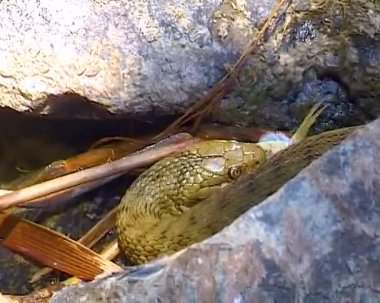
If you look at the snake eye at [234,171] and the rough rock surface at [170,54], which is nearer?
the rough rock surface at [170,54]

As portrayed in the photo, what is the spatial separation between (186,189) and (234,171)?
110mm

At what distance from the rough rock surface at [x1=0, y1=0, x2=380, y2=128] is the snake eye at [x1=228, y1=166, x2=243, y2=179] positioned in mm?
111

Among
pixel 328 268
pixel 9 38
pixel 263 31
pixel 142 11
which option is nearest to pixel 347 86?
pixel 263 31

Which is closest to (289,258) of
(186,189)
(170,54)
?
(170,54)

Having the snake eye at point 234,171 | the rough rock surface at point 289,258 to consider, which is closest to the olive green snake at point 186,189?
the snake eye at point 234,171

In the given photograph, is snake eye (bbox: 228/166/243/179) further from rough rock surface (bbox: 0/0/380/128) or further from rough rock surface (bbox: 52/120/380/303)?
rough rock surface (bbox: 52/120/380/303)

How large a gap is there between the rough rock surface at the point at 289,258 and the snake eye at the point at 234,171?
71cm

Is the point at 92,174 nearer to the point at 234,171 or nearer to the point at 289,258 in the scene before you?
the point at 234,171

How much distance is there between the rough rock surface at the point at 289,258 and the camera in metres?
1.04

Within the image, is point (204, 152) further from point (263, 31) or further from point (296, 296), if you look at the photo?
point (296, 296)

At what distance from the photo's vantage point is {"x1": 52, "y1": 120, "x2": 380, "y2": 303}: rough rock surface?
1045 mm

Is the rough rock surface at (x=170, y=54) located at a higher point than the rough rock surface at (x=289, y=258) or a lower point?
higher

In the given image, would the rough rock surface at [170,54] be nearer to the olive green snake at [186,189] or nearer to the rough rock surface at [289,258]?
the olive green snake at [186,189]

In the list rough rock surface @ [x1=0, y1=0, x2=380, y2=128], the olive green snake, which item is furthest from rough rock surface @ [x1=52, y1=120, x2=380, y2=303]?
rough rock surface @ [x1=0, y1=0, x2=380, y2=128]
